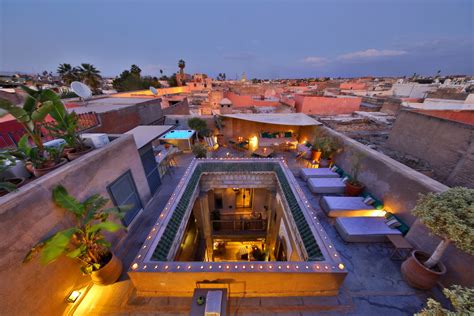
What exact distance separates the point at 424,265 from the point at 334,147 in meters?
6.97

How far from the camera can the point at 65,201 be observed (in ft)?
13.3

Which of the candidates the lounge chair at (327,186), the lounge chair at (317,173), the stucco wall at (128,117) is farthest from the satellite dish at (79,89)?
the lounge chair at (327,186)

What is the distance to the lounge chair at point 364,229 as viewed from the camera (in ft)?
19.8

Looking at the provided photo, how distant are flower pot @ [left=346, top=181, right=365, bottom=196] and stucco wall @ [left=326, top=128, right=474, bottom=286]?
42 cm

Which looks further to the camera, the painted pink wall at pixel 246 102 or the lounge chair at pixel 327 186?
the painted pink wall at pixel 246 102

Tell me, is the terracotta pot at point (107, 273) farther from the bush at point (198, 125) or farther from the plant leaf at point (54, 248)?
the bush at point (198, 125)

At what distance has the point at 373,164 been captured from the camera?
790 centimetres

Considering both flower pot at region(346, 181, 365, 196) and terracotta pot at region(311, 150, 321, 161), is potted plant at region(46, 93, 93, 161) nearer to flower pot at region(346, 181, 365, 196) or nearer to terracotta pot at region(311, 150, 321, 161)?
flower pot at region(346, 181, 365, 196)

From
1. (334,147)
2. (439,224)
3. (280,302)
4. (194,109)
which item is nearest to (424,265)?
(439,224)

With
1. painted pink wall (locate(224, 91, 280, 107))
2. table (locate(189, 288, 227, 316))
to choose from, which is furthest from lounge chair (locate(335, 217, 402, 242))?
painted pink wall (locate(224, 91, 280, 107))

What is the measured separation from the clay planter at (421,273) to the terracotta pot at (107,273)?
328 inches

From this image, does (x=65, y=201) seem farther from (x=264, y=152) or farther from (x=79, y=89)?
(x=264, y=152)

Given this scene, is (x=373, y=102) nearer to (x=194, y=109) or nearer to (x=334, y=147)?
(x=334, y=147)

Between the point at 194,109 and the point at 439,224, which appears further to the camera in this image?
the point at 194,109
